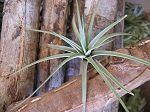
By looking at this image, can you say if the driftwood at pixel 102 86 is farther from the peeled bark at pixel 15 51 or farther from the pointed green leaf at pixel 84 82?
the peeled bark at pixel 15 51

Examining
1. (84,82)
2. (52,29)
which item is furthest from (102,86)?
(52,29)

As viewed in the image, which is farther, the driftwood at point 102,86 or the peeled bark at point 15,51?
the peeled bark at point 15,51

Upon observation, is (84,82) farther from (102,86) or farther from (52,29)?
(52,29)

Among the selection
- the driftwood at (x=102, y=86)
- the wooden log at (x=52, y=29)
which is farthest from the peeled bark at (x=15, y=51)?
the driftwood at (x=102, y=86)

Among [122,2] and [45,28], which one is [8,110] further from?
[122,2]

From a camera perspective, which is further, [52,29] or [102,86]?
[52,29]
